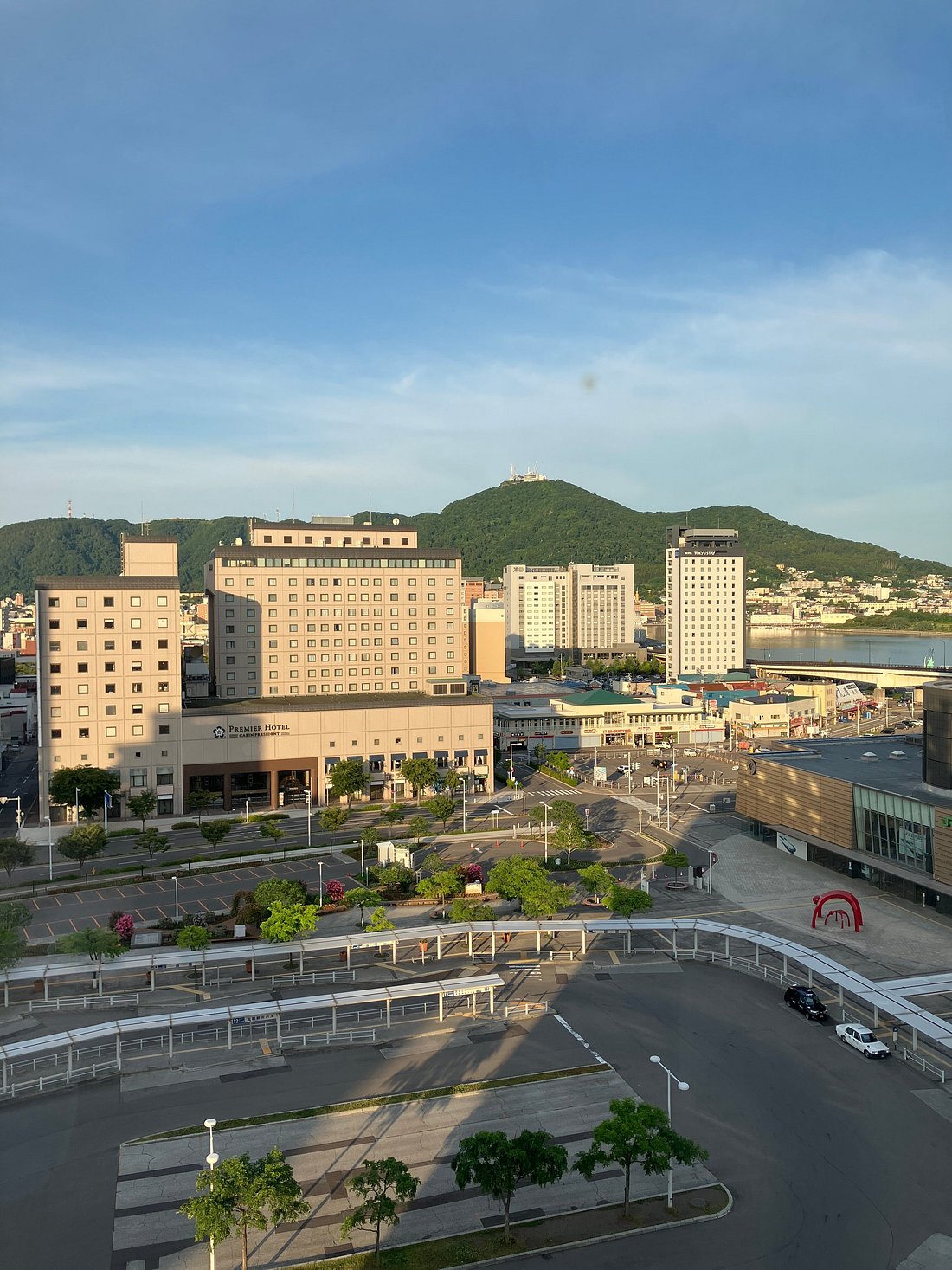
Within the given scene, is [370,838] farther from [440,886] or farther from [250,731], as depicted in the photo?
[250,731]

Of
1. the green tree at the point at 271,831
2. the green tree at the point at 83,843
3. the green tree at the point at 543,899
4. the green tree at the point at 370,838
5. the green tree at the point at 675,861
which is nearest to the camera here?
the green tree at the point at 543,899

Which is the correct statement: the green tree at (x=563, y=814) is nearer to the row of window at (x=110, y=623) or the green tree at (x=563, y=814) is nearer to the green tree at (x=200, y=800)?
the green tree at (x=200, y=800)

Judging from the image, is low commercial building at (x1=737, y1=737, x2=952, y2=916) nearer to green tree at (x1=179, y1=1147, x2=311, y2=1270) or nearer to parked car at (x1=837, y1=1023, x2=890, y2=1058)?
parked car at (x1=837, y1=1023, x2=890, y2=1058)

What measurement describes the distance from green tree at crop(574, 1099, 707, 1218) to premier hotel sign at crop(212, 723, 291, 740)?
5184cm

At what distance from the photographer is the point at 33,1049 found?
90.0ft

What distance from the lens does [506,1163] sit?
19672 mm

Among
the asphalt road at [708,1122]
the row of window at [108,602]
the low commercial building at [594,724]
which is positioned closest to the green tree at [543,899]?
the asphalt road at [708,1122]

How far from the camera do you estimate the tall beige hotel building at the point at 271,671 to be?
65.6m

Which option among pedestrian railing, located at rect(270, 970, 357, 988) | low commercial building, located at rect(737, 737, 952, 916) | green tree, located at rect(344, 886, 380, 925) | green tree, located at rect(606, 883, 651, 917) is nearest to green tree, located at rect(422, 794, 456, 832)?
green tree, located at rect(344, 886, 380, 925)

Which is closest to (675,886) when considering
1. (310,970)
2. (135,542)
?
(310,970)

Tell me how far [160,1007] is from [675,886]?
2709 cm

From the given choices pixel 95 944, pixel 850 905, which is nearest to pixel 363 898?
pixel 95 944

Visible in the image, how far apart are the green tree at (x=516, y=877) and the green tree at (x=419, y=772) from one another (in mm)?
26340

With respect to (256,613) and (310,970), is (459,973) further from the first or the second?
(256,613)
